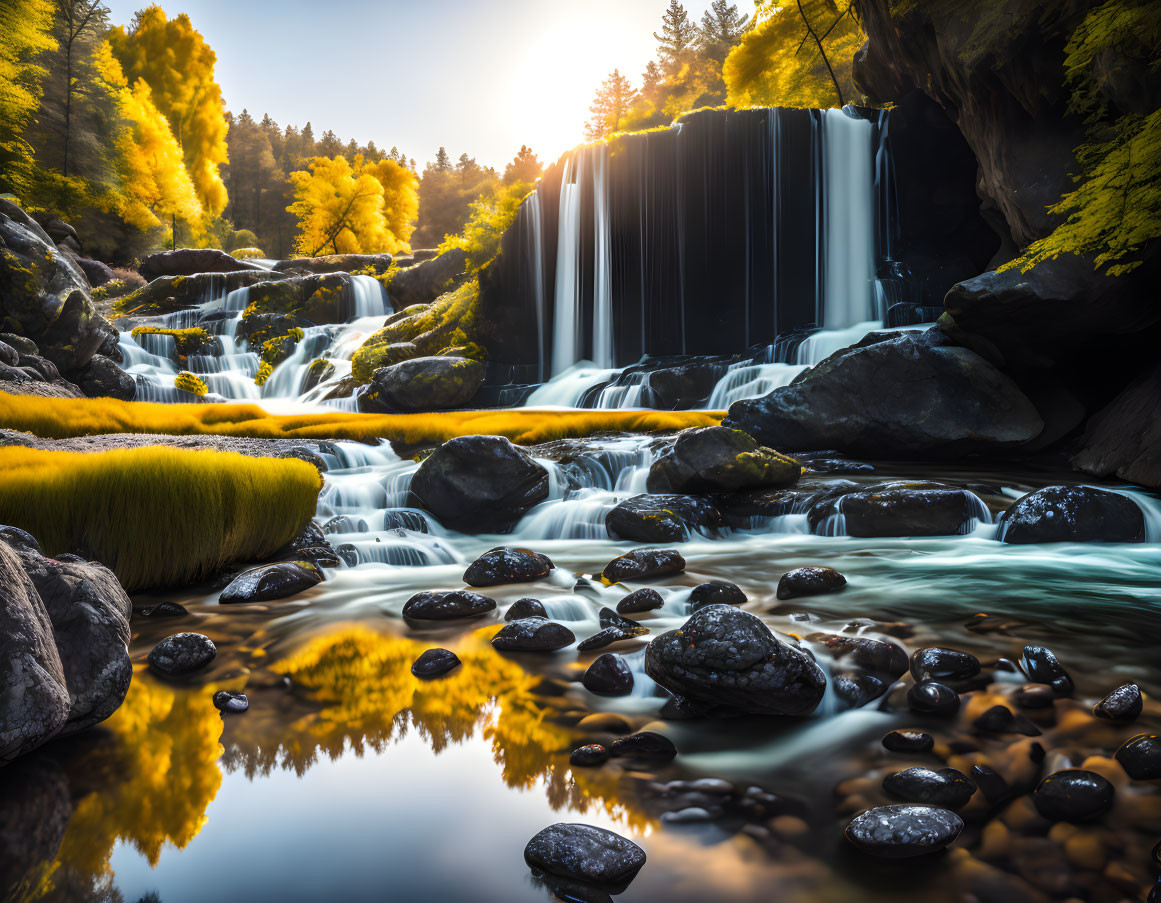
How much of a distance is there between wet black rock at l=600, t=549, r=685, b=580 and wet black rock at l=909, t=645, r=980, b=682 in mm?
2305

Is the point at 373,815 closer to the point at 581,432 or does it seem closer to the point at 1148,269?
the point at 581,432

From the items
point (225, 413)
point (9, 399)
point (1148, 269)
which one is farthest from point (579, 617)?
point (225, 413)

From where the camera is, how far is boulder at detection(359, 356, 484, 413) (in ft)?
53.9

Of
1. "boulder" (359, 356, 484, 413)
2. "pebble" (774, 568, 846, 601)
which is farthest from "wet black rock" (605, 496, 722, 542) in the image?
"boulder" (359, 356, 484, 413)

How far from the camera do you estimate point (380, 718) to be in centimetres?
303

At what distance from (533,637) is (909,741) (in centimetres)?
206

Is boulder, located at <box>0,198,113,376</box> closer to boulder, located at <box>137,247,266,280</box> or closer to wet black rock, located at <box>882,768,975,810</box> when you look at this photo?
boulder, located at <box>137,247,266,280</box>

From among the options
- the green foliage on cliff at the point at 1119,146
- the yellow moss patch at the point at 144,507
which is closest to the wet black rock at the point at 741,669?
the yellow moss patch at the point at 144,507

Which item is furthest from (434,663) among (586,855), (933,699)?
(933,699)

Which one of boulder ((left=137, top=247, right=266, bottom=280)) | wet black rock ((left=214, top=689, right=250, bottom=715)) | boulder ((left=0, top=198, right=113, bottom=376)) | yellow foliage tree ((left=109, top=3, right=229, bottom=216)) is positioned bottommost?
wet black rock ((left=214, top=689, right=250, bottom=715))

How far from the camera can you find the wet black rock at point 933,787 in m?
2.20

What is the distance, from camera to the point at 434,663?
3566 millimetres

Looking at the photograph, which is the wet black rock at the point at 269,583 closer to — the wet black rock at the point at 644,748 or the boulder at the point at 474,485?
the boulder at the point at 474,485

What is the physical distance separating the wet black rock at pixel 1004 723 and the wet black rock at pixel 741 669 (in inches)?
25.3
